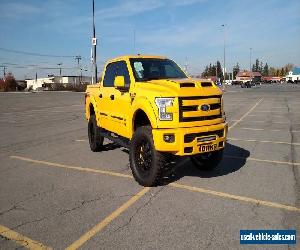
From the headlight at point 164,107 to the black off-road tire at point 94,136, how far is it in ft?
11.1

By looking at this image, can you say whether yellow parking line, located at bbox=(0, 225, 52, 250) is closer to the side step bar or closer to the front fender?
the front fender

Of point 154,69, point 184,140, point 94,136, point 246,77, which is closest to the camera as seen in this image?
point 184,140

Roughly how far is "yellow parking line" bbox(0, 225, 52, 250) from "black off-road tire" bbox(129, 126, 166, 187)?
232 centimetres

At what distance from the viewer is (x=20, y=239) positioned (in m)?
3.99

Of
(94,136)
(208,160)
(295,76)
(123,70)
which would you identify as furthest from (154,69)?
(295,76)

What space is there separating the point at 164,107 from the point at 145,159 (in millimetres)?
1124

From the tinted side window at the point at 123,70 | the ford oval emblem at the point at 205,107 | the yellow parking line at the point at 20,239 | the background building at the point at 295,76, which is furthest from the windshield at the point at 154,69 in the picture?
the background building at the point at 295,76

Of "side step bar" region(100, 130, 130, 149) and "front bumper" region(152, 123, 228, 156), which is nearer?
"front bumper" region(152, 123, 228, 156)

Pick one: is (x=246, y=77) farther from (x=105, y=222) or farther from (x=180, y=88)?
(x=105, y=222)

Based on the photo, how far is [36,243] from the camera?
12.8 feet

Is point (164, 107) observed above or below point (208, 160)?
above

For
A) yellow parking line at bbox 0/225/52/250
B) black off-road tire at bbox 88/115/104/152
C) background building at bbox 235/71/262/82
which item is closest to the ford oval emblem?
yellow parking line at bbox 0/225/52/250

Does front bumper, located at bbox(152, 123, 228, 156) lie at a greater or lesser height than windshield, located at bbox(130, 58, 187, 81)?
lesser

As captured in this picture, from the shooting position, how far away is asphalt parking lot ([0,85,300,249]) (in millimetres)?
4004
